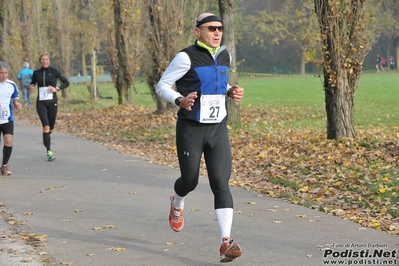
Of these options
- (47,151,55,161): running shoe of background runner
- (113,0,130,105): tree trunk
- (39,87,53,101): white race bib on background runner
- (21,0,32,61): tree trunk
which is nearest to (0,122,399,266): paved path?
(47,151,55,161): running shoe of background runner

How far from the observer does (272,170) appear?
42.2 ft

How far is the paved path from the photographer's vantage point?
284 inches

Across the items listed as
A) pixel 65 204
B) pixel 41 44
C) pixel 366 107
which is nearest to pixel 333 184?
pixel 65 204

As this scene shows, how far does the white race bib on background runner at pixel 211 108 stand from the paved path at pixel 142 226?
125 cm

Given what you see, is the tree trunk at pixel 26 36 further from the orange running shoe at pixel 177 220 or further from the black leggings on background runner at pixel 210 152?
the black leggings on background runner at pixel 210 152

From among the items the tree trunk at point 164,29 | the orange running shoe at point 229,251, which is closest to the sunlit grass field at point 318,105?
the tree trunk at point 164,29

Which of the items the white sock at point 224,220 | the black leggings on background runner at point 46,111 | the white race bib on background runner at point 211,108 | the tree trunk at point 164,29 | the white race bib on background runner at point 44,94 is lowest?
the white sock at point 224,220

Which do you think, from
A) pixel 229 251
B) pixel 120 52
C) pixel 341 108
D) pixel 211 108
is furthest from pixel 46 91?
pixel 120 52

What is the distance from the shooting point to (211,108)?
7.08 metres

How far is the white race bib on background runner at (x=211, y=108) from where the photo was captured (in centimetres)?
707

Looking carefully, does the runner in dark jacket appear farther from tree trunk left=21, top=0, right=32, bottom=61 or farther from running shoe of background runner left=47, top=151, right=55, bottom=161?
tree trunk left=21, top=0, right=32, bottom=61

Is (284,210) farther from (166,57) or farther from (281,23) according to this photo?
(281,23)

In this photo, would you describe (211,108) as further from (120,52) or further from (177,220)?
(120,52)

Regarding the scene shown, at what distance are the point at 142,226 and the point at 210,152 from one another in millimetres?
1863
